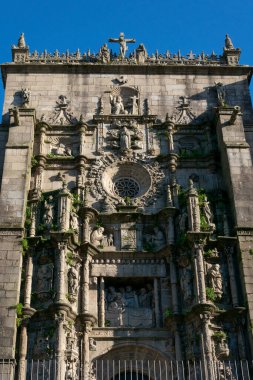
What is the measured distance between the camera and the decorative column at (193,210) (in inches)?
786

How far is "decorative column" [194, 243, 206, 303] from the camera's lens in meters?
18.5

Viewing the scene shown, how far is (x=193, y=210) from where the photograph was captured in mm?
20328

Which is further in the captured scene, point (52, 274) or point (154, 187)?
point (154, 187)

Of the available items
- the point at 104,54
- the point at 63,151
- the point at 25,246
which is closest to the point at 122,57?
the point at 104,54

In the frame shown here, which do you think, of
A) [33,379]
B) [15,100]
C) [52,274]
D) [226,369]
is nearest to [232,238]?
[226,369]

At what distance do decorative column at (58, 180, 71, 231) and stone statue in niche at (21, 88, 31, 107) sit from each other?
13.8 ft

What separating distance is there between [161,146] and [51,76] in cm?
482

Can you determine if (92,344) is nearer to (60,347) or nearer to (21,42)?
(60,347)

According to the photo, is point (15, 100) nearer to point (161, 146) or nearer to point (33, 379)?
point (161, 146)

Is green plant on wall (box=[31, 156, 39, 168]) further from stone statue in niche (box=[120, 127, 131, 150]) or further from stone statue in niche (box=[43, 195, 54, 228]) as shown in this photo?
stone statue in niche (box=[120, 127, 131, 150])

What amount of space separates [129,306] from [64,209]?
11.0ft

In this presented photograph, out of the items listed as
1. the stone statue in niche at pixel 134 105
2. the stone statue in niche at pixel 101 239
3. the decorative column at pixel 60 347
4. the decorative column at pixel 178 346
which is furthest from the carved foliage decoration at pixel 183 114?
the decorative column at pixel 60 347

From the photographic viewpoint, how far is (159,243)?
2070 centimetres

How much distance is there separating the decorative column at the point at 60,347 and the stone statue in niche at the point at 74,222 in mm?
3086
